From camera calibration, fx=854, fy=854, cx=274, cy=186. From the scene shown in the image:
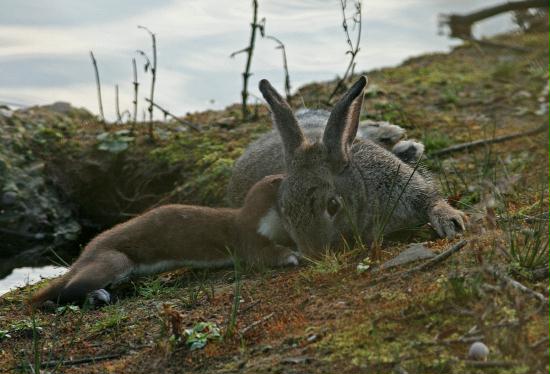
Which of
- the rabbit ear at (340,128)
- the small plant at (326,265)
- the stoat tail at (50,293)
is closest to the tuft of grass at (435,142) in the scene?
the rabbit ear at (340,128)

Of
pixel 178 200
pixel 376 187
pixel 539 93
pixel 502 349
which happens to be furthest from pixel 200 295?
pixel 539 93

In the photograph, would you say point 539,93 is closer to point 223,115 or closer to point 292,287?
point 223,115

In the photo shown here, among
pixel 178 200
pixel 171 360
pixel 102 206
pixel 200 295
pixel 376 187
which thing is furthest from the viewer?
pixel 102 206

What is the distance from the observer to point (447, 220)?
629cm

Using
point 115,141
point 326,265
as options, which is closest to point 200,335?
point 326,265

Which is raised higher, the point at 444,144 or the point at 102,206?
the point at 444,144

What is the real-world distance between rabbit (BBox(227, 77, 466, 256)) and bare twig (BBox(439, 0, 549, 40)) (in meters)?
3.09

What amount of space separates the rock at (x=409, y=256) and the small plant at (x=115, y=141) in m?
5.64

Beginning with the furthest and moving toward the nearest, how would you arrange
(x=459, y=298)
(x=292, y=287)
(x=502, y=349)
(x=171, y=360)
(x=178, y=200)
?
1. (x=178, y=200)
2. (x=292, y=287)
3. (x=171, y=360)
4. (x=459, y=298)
5. (x=502, y=349)

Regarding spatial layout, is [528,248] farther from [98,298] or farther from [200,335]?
[98,298]

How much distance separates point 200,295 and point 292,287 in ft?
2.39

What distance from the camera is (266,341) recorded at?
180 inches

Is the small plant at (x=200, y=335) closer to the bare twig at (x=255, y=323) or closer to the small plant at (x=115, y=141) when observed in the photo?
the bare twig at (x=255, y=323)

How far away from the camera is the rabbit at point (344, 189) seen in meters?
6.12
